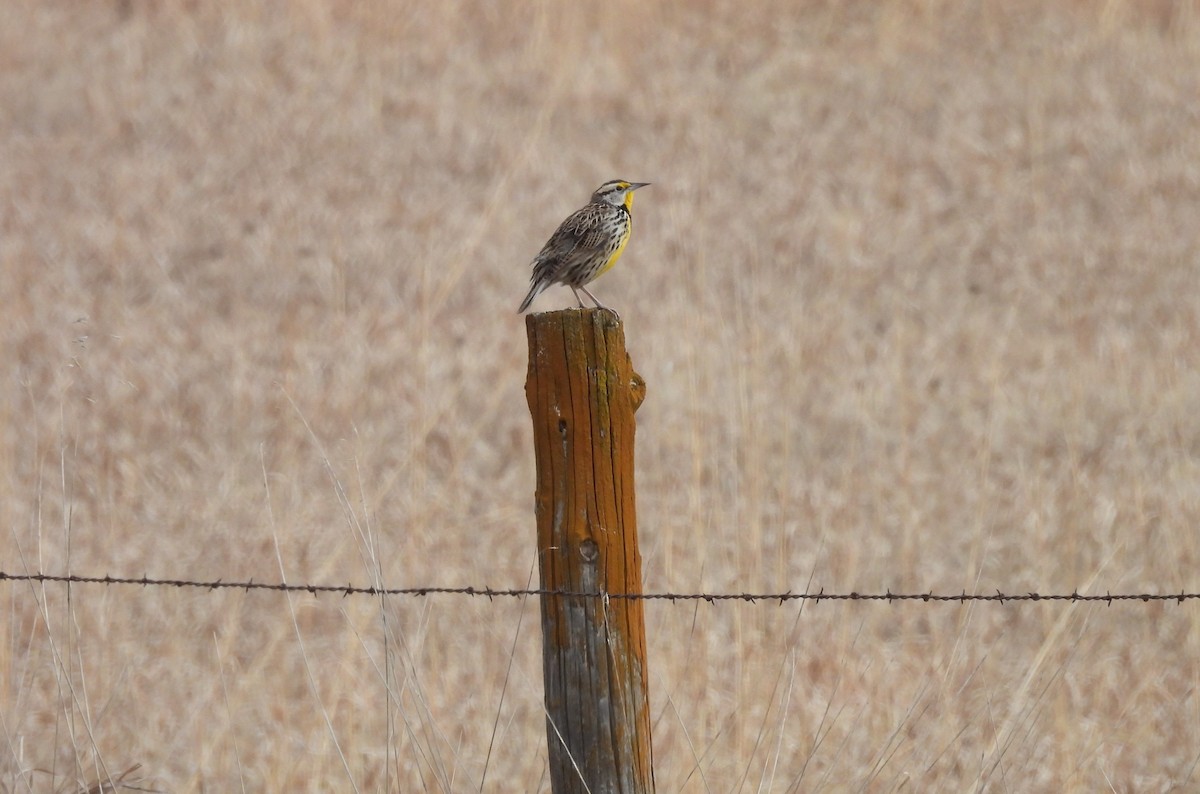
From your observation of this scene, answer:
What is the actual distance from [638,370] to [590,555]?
6.64 metres

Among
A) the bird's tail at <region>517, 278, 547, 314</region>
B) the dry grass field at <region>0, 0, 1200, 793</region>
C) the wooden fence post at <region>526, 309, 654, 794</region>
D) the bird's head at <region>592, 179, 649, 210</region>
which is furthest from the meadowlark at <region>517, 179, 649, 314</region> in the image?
the wooden fence post at <region>526, 309, 654, 794</region>

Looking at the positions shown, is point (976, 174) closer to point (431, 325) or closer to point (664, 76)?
point (664, 76)

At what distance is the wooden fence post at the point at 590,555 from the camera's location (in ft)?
10.9

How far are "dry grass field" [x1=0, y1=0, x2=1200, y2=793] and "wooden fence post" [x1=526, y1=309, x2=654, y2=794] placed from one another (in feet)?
1.80

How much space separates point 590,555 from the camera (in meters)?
3.34

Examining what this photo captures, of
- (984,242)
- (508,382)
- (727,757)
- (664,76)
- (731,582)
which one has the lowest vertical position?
(727,757)

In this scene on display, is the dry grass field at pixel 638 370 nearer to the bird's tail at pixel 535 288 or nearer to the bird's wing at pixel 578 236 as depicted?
the bird's tail at pixel 535 288

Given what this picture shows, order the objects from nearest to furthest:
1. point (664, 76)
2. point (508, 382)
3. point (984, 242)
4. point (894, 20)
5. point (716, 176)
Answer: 1. point (508, 382)
2. point (984, 242)
3. point (716, 176)
4. point (664, 76)
5. point (894, 20)

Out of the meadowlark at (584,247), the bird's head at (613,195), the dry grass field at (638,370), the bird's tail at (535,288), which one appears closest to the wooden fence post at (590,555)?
the dry grass field at (638,370)

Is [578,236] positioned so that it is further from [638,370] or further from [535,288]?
[638,370]

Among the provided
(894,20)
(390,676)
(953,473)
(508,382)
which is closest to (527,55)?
(894,20)

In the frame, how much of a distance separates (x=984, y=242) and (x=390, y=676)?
10.5 metres

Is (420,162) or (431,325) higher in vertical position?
(420,162)

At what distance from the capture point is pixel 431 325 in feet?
37.4
